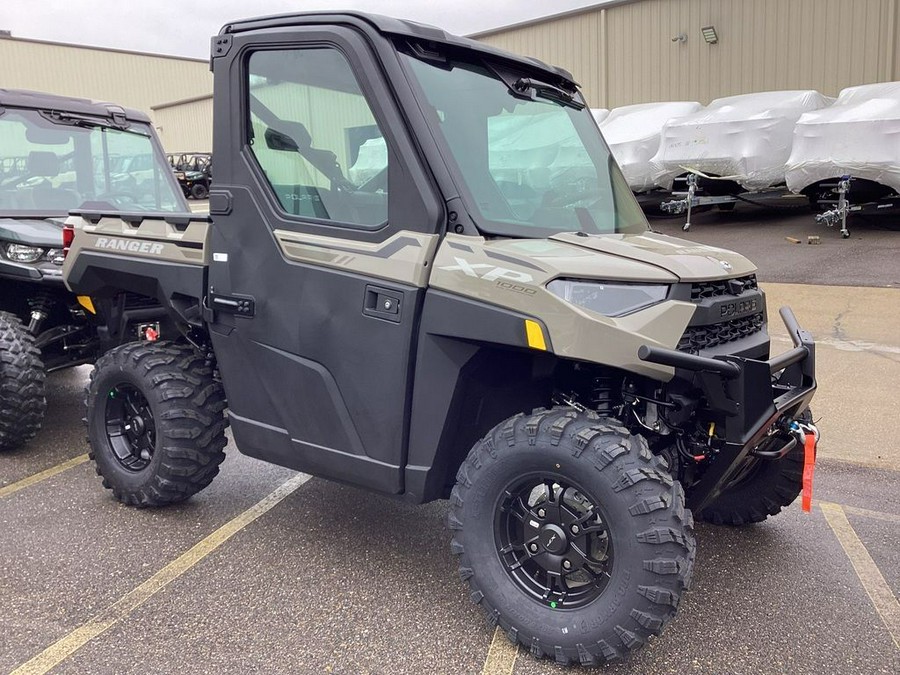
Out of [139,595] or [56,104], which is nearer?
[139,595]

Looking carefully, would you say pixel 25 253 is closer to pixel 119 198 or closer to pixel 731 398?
pixel 119 198

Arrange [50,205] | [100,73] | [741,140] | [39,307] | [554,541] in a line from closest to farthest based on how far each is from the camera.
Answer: [554,541] → [39,307] → [50,205] → [741,140] → [100,73]

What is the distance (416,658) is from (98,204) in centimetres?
486

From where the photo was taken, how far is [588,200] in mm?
3455

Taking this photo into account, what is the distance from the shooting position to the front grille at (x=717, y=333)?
276 centimetres

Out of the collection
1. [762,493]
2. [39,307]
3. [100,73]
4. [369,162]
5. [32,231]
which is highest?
[100,73]

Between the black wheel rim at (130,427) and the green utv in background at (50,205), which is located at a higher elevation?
the green utv in background at (50,205)

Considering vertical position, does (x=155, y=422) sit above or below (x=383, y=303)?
below

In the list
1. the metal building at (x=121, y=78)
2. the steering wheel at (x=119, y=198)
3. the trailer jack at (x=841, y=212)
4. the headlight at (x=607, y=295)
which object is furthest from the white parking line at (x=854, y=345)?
the metal building at (x=121, y=78)

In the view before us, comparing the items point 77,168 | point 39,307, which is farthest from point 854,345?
point 77,168

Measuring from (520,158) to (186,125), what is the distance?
128 ft

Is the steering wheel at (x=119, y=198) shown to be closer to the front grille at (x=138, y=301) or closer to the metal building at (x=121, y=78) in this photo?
the front grille at (x=138, y=301)

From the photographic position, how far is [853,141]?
11.0m

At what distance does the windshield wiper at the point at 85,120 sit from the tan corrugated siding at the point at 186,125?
106 ft
